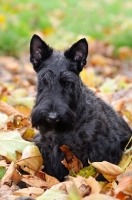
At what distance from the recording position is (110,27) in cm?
1650

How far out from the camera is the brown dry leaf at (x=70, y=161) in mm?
5458

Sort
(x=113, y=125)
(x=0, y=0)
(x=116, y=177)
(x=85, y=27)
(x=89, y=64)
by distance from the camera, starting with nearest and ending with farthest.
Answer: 1. (x=116, y=177)
2. (x=113, y=125)
3. (x=89, y=64)
4. (x=85, y=27)
5. (x=0, y=0)

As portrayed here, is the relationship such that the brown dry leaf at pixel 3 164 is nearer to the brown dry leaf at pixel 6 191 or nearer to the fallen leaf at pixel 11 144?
the fallen leaf at pixel 11 144

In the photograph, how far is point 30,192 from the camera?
4.67 meters

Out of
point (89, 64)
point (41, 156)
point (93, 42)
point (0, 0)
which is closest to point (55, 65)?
point (41, 156)

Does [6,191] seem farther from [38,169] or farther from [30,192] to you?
[38,169]

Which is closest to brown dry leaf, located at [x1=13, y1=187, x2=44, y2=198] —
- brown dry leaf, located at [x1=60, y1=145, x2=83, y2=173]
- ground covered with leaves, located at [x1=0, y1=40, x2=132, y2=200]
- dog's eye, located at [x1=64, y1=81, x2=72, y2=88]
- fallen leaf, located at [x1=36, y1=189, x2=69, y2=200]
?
ground covered with leaves, located at [x1=0, y1=40, x2=132, y2=200]

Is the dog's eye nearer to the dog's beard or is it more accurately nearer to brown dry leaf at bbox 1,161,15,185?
the dog's beard

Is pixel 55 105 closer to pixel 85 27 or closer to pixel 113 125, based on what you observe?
pixel 113 125

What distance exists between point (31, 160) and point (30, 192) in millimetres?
718

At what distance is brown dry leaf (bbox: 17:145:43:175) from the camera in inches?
207

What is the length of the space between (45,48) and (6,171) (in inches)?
52.5

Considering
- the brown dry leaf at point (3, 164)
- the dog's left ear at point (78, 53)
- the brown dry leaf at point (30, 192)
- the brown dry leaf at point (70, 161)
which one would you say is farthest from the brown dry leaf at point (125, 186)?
the dog's left ear at point (78, 53)

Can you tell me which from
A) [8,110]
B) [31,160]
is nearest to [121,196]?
[31,160]
